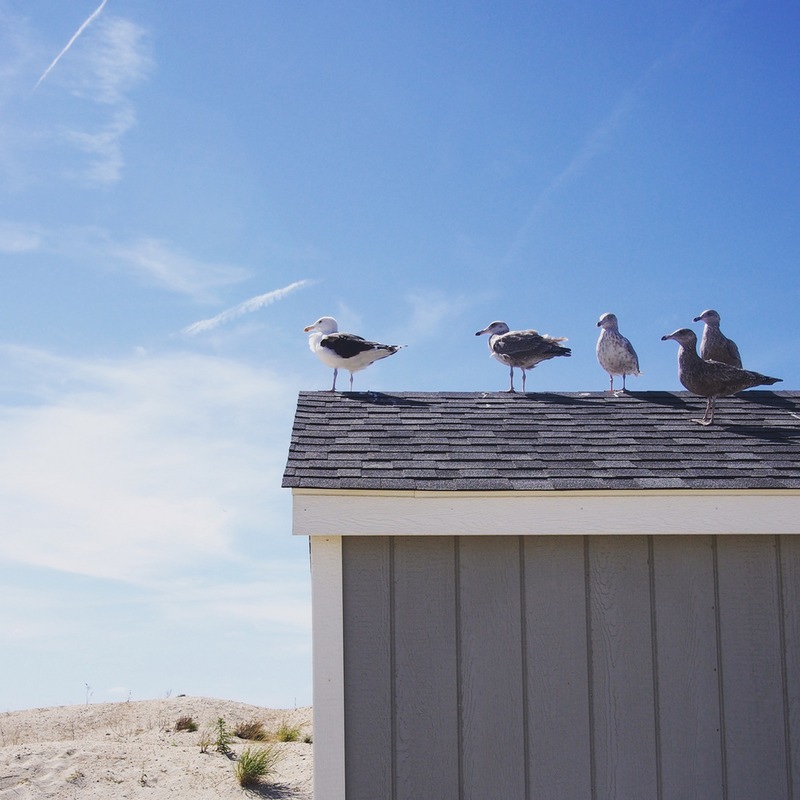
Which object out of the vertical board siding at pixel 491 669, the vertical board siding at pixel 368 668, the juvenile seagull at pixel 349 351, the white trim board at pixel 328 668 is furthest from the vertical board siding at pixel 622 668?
the juvenile seagull at pixel 349 351

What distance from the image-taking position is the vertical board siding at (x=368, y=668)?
181 inches

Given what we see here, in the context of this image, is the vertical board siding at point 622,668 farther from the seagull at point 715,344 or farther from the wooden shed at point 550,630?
the seagull at point 715,344

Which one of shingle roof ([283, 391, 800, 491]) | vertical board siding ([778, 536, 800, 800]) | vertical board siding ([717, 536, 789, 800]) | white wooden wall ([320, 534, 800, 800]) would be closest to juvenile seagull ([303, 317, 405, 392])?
shingle roof ([283, 391, 800, 491])

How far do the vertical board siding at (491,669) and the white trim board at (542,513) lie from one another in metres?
0.19

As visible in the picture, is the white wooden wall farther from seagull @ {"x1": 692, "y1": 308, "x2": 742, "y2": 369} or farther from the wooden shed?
seagull @ {"x1": 692, "y1": 308, "x2": 742, "y2": 369}

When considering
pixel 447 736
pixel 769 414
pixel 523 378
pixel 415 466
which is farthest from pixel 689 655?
pixel 523 378

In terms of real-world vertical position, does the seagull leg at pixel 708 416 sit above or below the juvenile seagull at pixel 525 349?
below

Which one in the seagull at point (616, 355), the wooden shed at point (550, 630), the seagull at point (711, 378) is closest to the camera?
the wooden shed at point (550, 630)

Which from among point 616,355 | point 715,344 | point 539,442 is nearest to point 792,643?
point 539,442

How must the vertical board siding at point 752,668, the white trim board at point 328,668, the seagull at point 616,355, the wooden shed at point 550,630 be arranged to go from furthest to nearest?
the seagull at point 616,355 → the vertical board siding at point 752,668 → the wooden shed at point 550,630 → the white trim board at point 328,668

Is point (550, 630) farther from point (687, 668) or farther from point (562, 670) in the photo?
→ point (687, 668)

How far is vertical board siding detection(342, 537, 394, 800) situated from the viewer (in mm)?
4594

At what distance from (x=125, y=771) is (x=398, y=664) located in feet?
19.6

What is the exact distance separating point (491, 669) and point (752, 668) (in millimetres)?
1431
